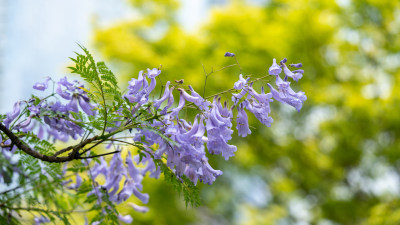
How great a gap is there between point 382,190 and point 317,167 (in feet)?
3.87

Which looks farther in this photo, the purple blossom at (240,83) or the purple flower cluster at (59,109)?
the purple flower cluster at (59,109)

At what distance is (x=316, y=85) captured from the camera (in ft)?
26.3

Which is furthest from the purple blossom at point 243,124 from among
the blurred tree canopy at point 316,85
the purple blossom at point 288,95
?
the blurred tree canopy at point 316,85

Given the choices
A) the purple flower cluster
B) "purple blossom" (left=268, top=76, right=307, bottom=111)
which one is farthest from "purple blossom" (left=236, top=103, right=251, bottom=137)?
the purple flower cluster

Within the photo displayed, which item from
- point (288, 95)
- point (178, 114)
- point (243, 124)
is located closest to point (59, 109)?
point (178, 114)

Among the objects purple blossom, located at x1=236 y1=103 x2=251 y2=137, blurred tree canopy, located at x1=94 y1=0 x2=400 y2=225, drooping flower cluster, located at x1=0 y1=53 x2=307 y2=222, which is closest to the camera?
drooping flower cluster, located at x1=0 y1=53 x2=307 y2=222

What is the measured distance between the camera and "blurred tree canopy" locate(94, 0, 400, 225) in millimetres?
7574

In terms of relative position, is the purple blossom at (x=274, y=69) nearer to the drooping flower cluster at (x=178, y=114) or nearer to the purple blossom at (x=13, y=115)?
the drooping flower cluster at (x=178, y=114)

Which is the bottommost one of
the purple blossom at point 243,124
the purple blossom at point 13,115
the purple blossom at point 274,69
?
the purple blossom at point 13,115

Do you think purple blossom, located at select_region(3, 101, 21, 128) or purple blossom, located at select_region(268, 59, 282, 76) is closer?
purple blossom, located at select_region(268, 59, 282, 76)

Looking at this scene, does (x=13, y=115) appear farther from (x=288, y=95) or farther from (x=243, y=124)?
(x=288, y=95)

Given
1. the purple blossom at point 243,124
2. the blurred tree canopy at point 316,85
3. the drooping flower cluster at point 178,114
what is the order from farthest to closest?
the blurred tree canopy at point 316,85 → the purple blossom at point 243,124 → the drooping flower cluster at point 178,114

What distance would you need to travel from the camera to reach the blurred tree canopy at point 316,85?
7574 mm

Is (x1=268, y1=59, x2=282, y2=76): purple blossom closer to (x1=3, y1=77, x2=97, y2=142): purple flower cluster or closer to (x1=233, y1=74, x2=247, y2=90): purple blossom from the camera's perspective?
(x1=233, y1=74, x2=247, y2=90): purple blossom
